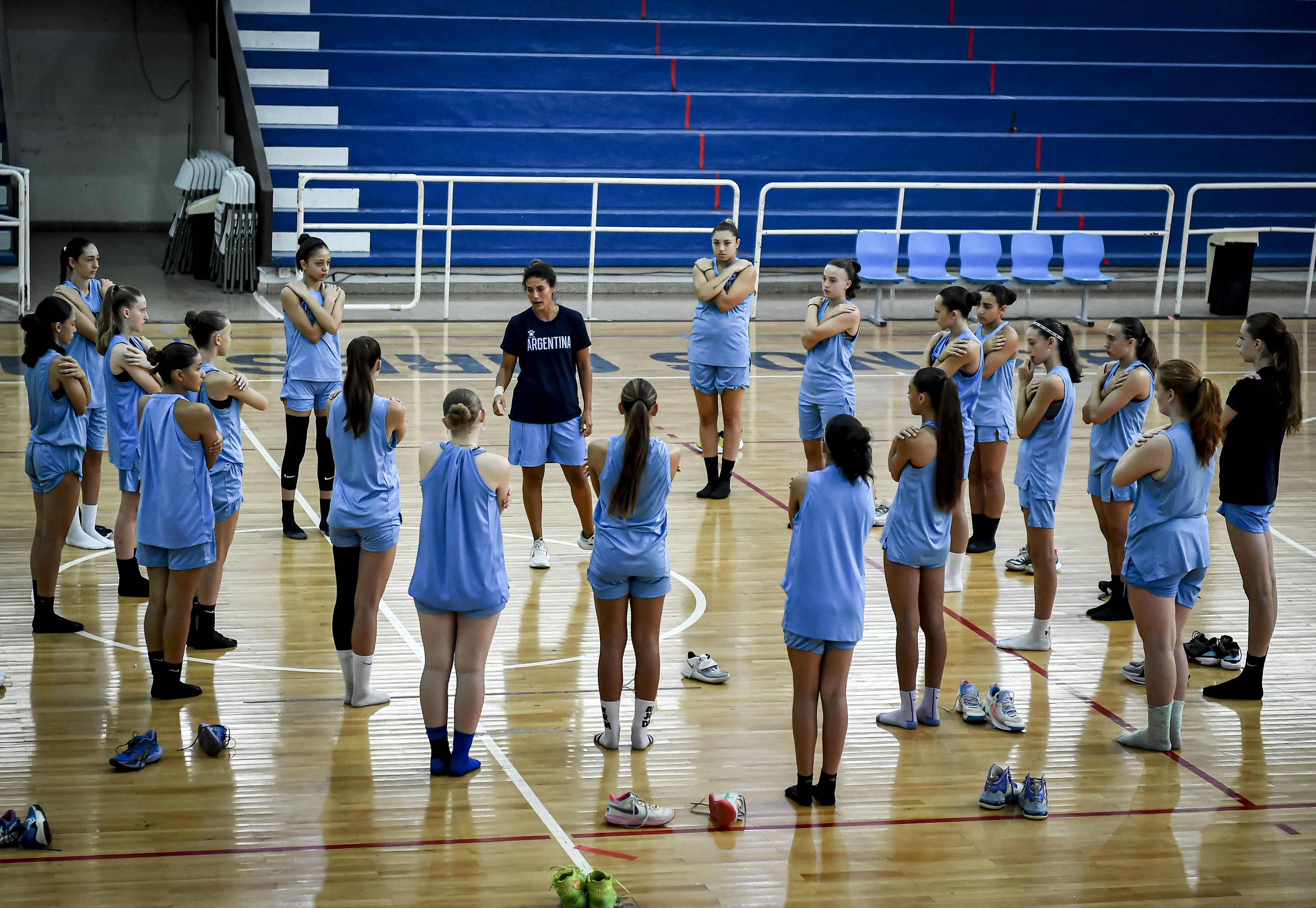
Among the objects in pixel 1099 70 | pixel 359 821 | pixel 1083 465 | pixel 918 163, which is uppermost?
Result: pixel 1099 70

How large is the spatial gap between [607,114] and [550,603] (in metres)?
12.0

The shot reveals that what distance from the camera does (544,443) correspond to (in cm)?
746

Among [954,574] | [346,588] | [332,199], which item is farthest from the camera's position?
[332,199]

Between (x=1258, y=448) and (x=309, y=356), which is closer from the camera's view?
(x=1258, y=448)

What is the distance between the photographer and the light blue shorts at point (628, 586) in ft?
17.2

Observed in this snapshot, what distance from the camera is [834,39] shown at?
19125 mm

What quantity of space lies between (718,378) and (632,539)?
3.93 metres

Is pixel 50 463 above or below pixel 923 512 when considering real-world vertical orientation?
below

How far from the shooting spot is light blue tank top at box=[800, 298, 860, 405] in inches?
321

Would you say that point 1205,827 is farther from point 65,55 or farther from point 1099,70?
point 65,55

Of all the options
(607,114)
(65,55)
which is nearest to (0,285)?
(65,55)

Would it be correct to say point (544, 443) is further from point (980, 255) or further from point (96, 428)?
point (980, 255)

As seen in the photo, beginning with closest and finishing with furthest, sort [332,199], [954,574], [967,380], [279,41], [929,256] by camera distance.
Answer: [967,380] → [954,574] → [929,256] → [332,199] → [279,41]

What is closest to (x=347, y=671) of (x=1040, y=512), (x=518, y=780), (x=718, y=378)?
(x=518, y=780)
